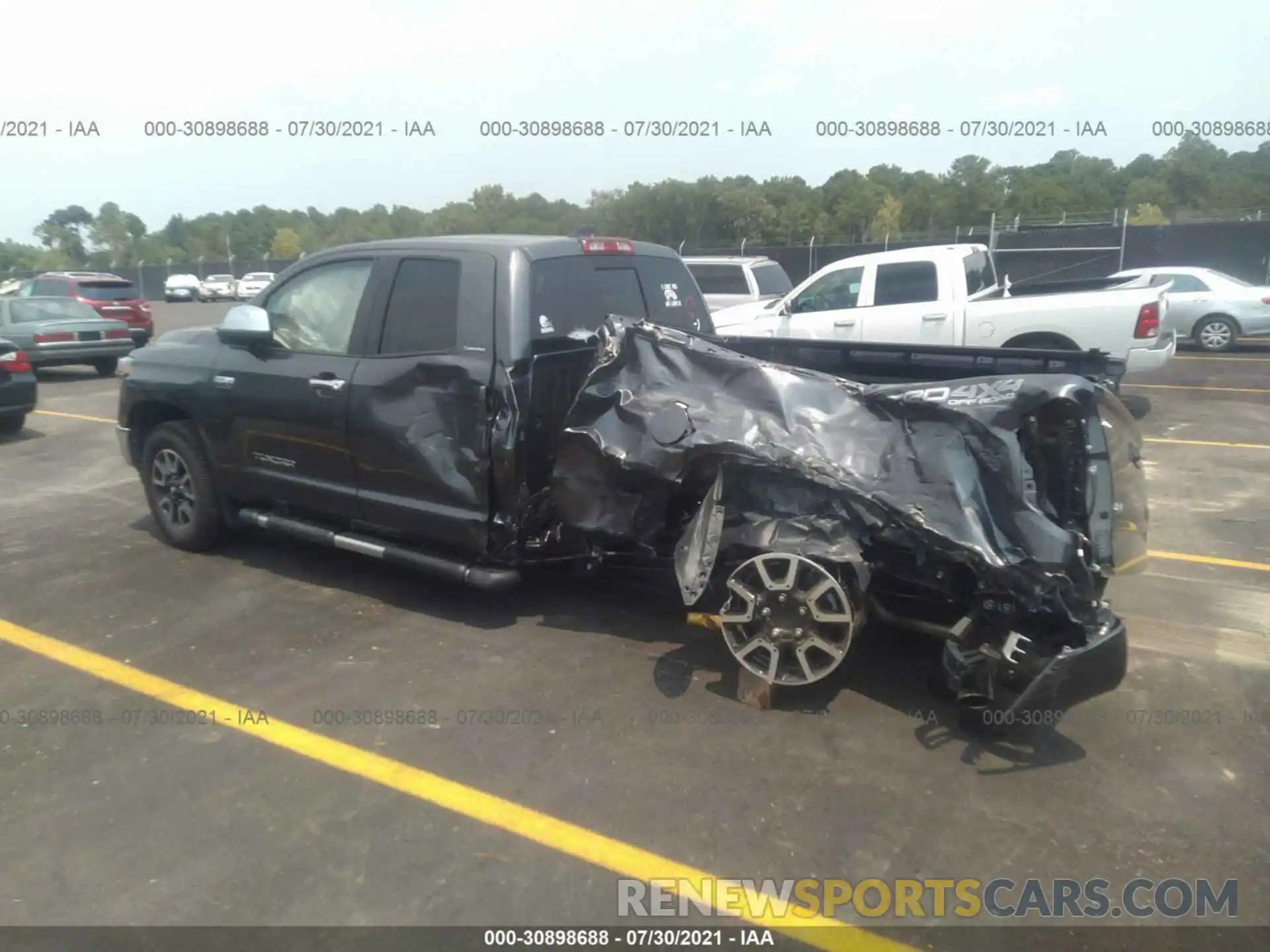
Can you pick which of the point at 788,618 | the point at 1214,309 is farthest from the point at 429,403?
the point at 1214,309

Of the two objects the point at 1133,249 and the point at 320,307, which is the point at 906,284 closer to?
the point at 320,307

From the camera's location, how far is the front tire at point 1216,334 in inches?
661

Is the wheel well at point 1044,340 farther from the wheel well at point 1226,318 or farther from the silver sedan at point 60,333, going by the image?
the silver sedan at point 60,333

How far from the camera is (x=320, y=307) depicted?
5.65 metres

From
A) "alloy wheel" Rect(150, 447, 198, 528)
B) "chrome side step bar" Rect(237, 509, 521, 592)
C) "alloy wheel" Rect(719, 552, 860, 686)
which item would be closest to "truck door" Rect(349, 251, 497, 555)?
"chrome side step bar" Rect(237, 509, 521, 592)

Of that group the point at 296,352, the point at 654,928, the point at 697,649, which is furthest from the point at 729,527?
the point at 296,352

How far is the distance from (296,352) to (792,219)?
3107 centimetres

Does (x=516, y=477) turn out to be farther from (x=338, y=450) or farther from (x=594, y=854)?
(x=594, y=854)

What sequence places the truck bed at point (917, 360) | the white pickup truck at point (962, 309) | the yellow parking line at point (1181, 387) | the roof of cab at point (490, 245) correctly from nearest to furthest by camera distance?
the truck bed at point (917, 360) < the roof of cab at point (490, 245) < the white pickup truck at point (962, 309) < the yellow parking line at point (1181, 387)

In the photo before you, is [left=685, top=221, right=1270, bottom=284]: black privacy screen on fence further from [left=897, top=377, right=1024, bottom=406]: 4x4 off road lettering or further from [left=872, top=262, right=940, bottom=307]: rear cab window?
[left=897, top=377, right=1024, bottom=406]: 4x4 off road lettering

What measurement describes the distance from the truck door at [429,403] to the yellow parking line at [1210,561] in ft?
14.3

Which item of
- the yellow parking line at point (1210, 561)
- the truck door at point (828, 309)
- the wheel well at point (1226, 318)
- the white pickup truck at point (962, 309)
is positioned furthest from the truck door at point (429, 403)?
the wheel well at point (1226, 318)

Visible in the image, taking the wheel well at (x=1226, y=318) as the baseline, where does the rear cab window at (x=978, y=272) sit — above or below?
above

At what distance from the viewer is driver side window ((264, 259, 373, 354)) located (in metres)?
5.46
